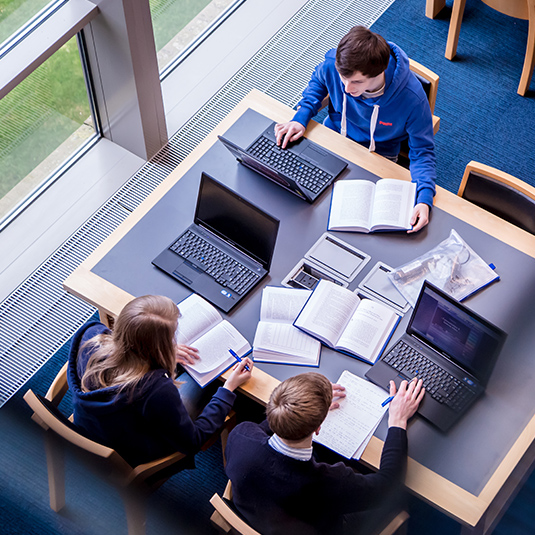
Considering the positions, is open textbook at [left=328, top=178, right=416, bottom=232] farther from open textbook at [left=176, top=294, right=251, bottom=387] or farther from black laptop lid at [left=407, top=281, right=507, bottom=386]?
open textbook at [left=176, top=294, right=251, bottom=387]

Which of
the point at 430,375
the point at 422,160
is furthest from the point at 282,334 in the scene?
the point at 422,160

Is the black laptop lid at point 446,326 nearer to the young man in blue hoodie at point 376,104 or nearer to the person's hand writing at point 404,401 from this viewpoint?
the person's hand writing at point 404,401

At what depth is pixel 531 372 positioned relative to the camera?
0.46 metres

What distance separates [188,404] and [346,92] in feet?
4.23

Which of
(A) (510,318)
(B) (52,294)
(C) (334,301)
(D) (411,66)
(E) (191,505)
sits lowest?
(B) (52,294)

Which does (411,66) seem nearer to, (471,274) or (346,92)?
(346,92)

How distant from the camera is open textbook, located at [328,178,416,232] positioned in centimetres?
229

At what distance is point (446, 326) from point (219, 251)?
0.80 metres

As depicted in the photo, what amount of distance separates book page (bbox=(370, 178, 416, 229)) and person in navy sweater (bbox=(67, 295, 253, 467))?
2.82 feet

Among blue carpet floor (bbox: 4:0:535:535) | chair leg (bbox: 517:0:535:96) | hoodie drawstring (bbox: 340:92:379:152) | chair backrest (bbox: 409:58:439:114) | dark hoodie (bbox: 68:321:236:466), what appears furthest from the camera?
blue carpet floor (bbox: 4:0:535:535)

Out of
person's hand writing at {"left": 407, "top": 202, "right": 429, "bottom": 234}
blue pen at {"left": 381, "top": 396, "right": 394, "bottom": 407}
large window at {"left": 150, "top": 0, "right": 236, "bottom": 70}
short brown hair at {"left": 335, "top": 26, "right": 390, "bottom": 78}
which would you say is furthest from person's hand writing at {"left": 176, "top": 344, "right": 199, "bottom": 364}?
large window at {"left": 150, "top": 0, "right": 236, "bottom": 70}

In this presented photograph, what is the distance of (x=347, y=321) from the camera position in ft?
6.94

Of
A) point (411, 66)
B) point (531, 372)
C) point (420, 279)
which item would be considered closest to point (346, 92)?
point (411, 66)

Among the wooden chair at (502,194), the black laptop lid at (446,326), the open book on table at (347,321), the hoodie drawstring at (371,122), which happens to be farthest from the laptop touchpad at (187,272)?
the wooden chair at (502,194)
